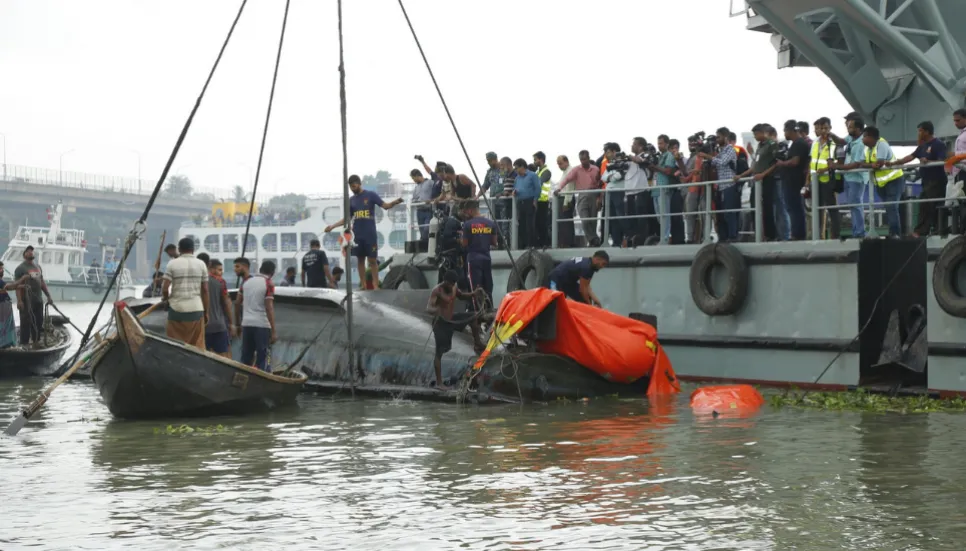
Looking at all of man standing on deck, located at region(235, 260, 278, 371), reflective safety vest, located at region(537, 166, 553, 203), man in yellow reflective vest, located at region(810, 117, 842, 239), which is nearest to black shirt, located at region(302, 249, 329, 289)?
reflective safety vest, located at region(537, 166, 553, 203)

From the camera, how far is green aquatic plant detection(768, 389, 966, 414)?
15.5 metres

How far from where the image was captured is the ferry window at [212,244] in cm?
10872

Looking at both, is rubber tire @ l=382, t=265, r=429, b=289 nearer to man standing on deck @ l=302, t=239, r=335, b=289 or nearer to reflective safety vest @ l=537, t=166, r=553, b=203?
man standing on deck @ l=302, t=239, r=335, b=289

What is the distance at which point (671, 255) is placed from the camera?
65.2 ft

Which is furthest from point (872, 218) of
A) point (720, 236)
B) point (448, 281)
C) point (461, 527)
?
point (461, 527)

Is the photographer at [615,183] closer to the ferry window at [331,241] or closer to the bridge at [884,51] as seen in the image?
the bridge at [884,51]

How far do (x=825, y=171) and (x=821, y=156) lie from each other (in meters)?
0.25

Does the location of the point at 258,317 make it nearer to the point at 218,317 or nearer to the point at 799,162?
the point at 218,317

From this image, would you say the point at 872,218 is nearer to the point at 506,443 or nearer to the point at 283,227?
the point at 506,443

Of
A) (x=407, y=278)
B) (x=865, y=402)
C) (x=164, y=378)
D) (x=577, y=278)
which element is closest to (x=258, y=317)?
(x=164, y=378)

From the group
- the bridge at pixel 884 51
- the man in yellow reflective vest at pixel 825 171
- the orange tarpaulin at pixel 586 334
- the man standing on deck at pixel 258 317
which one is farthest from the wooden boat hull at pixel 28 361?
the man in yellow reflective vest at pixel 825 171

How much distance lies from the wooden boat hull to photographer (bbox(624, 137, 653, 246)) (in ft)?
38.5

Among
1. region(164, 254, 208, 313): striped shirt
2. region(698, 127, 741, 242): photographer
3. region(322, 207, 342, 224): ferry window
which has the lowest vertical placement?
region(164, 254, 208, 313): striped shirt

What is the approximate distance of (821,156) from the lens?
57.4ft
